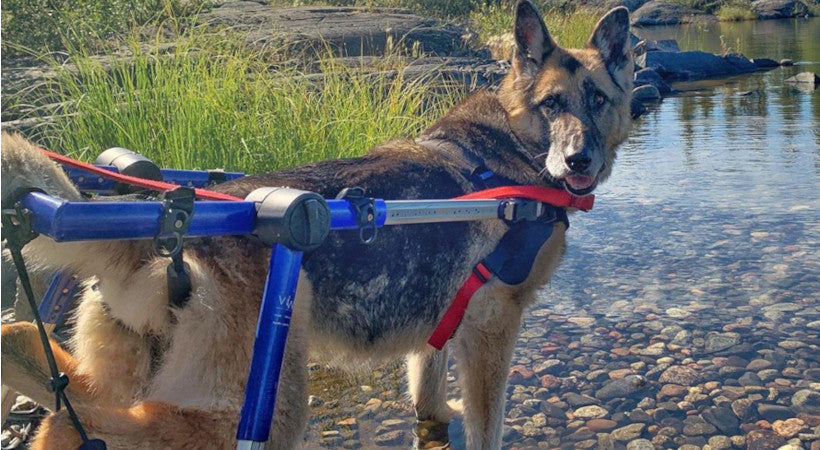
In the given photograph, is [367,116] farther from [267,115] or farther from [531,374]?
[531,374]

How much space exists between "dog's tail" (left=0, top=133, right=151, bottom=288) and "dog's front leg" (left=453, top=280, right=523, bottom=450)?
1.58 meters

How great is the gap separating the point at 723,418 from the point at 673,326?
1138 mm

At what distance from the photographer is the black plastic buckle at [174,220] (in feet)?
6.03

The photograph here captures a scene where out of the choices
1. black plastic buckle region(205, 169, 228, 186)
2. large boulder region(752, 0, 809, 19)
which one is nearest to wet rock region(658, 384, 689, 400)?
black plastic buckle region(205, 169, 228, 186)

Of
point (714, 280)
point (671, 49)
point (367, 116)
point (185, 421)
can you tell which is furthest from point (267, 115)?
point (671, 49)

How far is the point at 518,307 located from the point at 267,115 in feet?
11.7

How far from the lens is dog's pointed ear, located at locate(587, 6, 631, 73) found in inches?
154

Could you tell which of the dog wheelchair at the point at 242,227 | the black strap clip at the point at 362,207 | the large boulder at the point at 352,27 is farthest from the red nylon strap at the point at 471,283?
the large boulder at the point at 352,27

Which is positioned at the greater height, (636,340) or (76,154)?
(76,154)

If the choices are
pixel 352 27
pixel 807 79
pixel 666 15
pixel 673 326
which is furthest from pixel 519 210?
pixel 666 15

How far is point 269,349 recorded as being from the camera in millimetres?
2006

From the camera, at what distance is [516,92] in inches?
150

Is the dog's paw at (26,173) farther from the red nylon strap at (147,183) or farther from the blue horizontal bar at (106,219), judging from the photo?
the red nylon strap at (147,183)

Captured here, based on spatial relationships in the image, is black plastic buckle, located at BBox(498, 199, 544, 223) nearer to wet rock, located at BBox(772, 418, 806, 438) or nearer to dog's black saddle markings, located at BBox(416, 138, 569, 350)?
dog's black saddle markings, located at BBox(416, 138, 569, 350)
